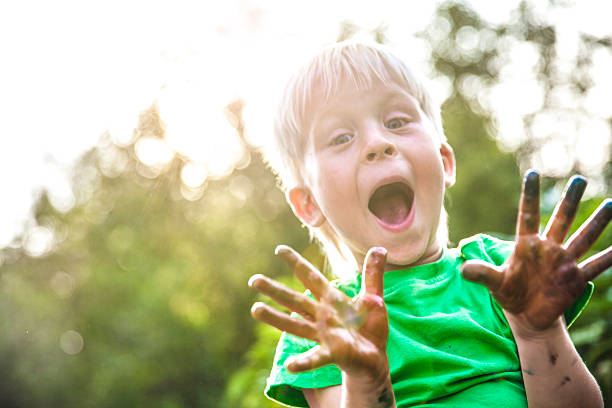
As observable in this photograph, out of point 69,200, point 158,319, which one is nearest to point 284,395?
point 158,319

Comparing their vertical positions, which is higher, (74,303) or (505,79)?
(505,79)

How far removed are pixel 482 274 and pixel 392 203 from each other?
0.55 meters

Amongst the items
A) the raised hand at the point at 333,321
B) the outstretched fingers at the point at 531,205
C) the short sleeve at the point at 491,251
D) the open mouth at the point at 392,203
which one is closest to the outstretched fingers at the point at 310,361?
the raised hand at the point at 333,321

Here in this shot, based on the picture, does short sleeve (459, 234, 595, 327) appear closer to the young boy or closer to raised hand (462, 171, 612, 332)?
the young boy

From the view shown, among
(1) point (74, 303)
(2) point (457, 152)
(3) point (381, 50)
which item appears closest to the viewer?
(3) point (381, 50)

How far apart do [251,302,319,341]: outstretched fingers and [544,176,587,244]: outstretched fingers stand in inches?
20.7

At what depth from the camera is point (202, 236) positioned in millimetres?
10070

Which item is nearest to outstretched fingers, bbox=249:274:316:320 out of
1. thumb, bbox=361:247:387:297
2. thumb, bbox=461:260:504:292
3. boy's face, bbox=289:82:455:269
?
thumb, bbox=361:247:387:297

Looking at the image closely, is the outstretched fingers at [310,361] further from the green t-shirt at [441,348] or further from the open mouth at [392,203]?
the open mouth at [392,203]

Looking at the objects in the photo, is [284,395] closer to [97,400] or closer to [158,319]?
[158,319]

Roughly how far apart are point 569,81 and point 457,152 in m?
3.96

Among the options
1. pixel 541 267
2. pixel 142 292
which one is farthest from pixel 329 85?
pixel 142 292

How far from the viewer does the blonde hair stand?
62.7 inches

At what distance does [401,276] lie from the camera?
1.49 m
